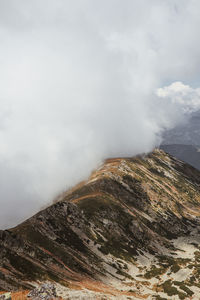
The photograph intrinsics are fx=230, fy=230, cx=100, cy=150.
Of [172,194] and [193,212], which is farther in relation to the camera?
[172,194]

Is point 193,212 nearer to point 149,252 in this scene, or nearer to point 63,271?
point 149,252

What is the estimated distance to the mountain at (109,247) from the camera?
5091 cm

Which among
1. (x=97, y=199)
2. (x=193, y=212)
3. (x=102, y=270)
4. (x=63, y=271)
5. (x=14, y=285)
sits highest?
(x=97, y=199)

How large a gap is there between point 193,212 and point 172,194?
22.6 metres

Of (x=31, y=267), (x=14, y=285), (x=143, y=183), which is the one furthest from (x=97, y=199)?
(x=14, y=285)

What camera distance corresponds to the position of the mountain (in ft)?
167

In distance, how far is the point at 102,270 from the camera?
227ft

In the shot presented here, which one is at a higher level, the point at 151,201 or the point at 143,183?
the point at 143,183

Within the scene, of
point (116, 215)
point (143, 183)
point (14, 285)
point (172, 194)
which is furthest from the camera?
point (172, 194)

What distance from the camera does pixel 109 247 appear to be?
8881cm

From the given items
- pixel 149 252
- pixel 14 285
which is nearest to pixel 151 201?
pixel 149 252

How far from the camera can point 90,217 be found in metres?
105

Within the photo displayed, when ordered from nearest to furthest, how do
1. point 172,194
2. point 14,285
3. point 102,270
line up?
point 14,285
point 102,270
point 172,194

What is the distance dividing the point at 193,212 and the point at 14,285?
169m
